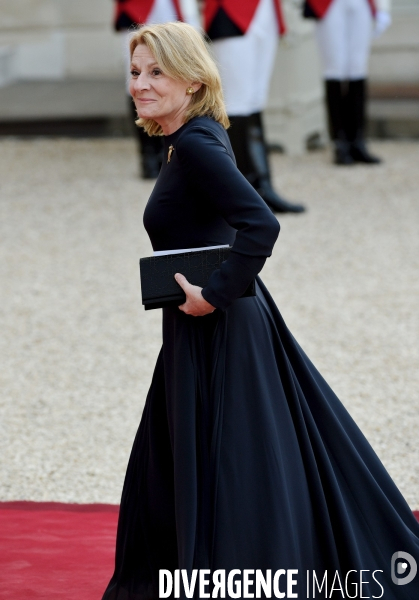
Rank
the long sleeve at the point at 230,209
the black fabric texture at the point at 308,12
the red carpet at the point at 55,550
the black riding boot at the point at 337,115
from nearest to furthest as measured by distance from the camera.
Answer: the long sleeve at the point at 230,209 < the red carpet at the point at 55,550 < the black fabric texture at the point at 308,12 < the black riding boot at the point at 337,115

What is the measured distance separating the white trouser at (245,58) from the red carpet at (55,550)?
3690 mm

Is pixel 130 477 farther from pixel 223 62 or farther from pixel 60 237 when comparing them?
pixel 223 62

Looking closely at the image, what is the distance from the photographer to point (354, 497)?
2.09 m

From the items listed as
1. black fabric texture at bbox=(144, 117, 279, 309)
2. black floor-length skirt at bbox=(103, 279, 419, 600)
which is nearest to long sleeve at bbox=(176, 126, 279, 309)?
black fabric texture at bbox=(144, 117, 279, 309)

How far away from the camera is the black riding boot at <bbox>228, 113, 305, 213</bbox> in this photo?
6.16 metres

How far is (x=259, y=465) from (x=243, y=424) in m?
0.09

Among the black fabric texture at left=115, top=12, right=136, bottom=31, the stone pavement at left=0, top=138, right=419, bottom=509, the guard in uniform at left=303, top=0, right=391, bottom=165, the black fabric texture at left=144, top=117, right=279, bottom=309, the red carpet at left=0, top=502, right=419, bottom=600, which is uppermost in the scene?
the black fabric texture at left=144, top=117, right=279, bottom=309

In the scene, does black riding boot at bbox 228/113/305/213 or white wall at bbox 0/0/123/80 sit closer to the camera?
black riding boot at bbox 228/113/305/213

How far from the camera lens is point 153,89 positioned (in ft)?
6.27

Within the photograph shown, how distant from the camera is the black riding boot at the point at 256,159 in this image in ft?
20.2

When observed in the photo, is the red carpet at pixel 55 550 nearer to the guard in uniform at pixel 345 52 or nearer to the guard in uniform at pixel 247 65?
the guard in uniform at pixel 247 65

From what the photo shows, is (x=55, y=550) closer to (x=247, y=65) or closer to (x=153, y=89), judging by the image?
(x=153, y=89)

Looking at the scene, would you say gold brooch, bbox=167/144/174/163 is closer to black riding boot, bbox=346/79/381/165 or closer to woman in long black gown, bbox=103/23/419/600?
woman in long black gown, bbox=103/23/419/600

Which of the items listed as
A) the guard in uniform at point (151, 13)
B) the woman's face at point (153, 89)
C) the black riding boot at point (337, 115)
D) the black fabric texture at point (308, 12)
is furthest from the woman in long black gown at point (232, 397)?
the black riding boot at point (337, 115)
